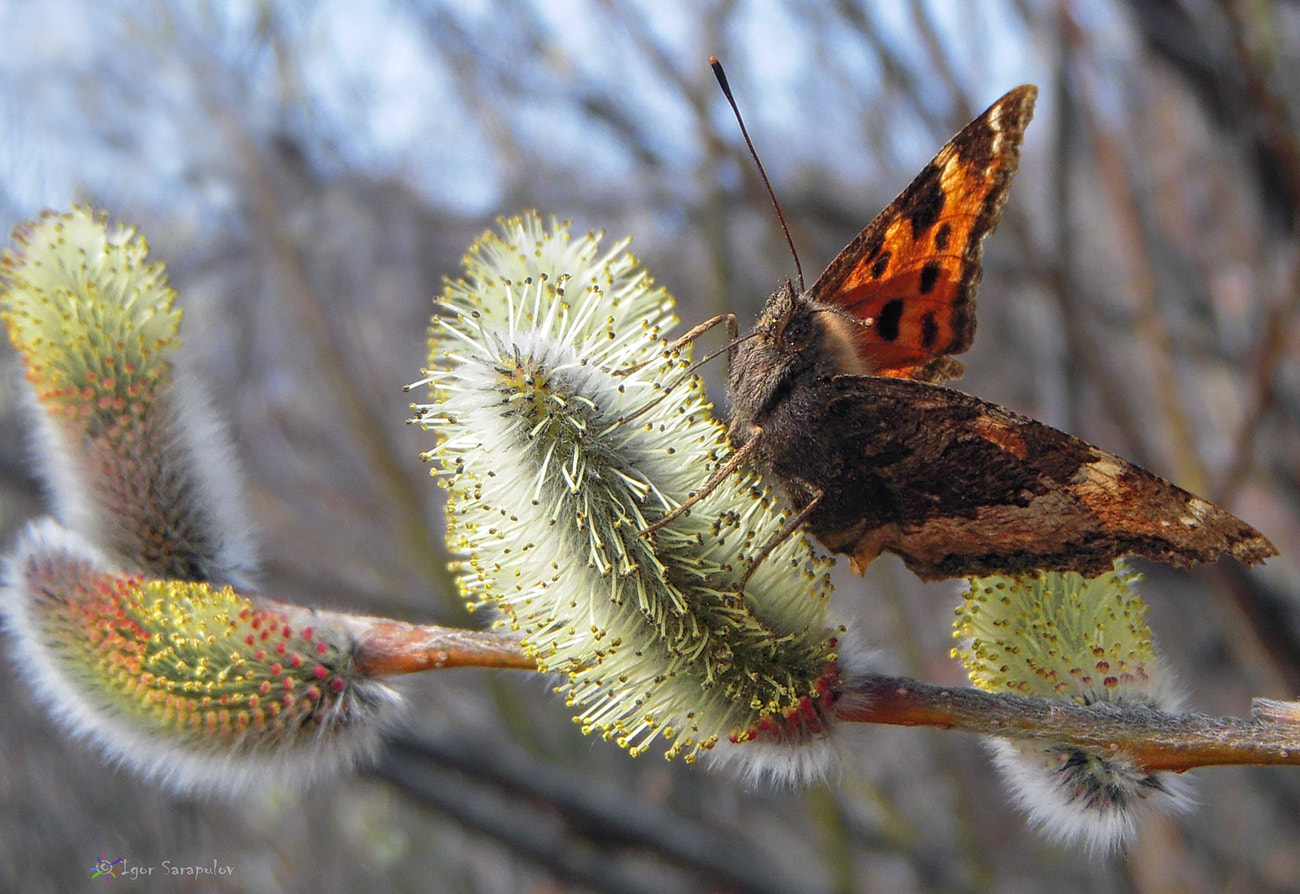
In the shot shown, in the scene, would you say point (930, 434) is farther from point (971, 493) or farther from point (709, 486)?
point (709, 486)

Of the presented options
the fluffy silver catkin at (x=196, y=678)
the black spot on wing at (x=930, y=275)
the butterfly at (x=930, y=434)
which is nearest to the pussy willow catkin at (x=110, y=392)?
the fluffy silver catkin at (x=196, y=678)

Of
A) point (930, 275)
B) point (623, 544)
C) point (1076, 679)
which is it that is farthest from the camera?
point (930, 275)

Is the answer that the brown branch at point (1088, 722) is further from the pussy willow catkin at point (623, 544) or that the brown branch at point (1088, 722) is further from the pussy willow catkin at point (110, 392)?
the pussy willow catkin at point (110, 392)

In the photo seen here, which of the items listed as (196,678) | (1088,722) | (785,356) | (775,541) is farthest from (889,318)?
(196,678)

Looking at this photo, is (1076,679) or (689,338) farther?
(689,338)

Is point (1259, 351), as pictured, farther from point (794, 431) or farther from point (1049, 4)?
point (794, 431)

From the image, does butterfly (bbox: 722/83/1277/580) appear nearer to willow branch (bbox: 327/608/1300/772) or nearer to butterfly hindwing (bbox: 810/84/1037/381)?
butterfly hindwing (bbox: 810/84/1037/381)

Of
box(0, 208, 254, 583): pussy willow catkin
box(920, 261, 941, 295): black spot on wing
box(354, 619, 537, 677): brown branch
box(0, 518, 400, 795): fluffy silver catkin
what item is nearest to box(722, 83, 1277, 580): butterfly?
box(920, 261, 941, 295): black spot on wing

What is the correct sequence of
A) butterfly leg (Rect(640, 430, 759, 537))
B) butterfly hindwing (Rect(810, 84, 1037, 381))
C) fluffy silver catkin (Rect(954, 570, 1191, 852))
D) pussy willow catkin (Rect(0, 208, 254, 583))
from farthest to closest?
1. butterfly hindwing (Rect(810, 84, 1037, 381))
2. pussy willow catkin (Rect(0, 208, 254, 583))
3. fluffy silver catkin (Rect(954, 570, 1191, 852))
4. butterfly leg (Rect(640, 430, 759, 537))
